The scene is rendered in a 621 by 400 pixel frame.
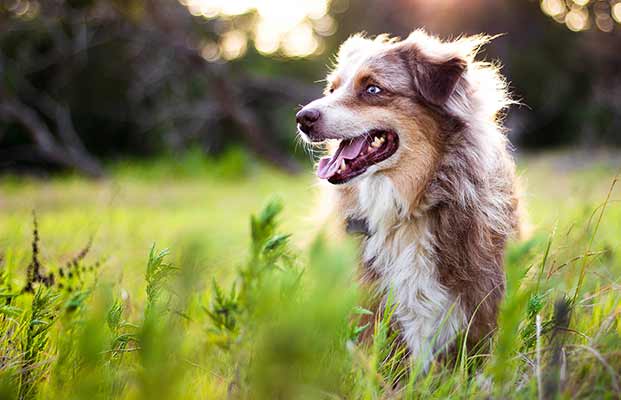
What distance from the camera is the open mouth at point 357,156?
3139 mm

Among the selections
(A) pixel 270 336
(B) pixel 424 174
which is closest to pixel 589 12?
(B) pixel 424 174

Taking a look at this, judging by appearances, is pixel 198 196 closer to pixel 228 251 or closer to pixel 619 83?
pixel 228 251

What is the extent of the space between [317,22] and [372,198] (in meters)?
19.9

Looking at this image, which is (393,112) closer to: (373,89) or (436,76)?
(373,89)

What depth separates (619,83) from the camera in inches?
681

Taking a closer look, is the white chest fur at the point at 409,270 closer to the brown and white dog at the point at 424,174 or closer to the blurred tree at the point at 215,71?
the brown and white dog at the point at 424,174

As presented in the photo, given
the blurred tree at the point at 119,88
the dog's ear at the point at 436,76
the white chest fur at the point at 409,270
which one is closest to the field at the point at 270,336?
the white chest fur at the point at 409,270

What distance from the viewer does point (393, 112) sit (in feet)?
10.6

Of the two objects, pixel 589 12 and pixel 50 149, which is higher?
pixel 589 12

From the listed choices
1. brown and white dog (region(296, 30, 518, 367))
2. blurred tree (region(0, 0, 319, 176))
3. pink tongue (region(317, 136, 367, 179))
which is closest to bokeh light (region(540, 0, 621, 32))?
blurred tree (region(0, 0, 319, 176))

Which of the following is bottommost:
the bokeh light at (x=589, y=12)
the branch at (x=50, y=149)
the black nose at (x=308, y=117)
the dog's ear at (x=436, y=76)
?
the branch at (x=50, y=149)

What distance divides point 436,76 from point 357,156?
0.59 meters

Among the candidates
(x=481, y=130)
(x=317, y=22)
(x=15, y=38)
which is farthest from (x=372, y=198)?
(x=317, y=22)

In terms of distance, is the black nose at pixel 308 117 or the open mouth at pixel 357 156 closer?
the open mouth at pixel 357 156
